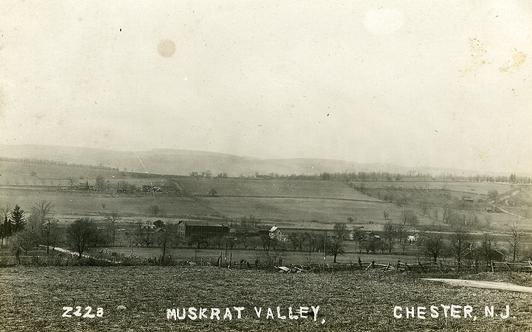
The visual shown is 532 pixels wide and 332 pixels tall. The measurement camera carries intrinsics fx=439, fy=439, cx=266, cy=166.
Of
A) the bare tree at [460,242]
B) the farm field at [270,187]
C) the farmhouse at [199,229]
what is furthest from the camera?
the farm field at [270,187]

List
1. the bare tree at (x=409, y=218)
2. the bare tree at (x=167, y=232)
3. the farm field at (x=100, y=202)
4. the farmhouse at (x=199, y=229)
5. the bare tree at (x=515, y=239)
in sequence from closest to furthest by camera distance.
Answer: the bare tree at (x=515, y=239)
the farm field at (x=100, y=202)
the bare tree at (x=167, y=232)
the farmhouse at (x=199, y=229)
the bare tree at (x=409, y=218)

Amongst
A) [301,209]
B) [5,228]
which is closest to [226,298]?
[5,228]

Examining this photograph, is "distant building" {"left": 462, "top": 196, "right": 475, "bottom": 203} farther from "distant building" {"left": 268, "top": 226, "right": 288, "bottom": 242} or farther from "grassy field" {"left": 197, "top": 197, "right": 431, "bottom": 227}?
"distant building" {"left": 268, "top": 226, "right": 288, "bottom": 242}

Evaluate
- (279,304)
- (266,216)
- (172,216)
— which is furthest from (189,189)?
(279,304)

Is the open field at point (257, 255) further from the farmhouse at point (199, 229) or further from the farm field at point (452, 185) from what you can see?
the farm field at point (452, 185)

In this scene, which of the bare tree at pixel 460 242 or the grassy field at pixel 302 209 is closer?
the bare tree at pixel 460 242

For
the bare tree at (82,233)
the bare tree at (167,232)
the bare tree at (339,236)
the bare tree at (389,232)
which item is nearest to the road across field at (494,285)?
the bare tree at (339,236)

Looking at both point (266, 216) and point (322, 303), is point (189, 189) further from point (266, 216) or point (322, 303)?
point (322, 303)
